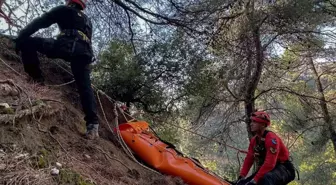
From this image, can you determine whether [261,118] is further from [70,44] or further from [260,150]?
[70,44]

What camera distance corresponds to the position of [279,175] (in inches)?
179

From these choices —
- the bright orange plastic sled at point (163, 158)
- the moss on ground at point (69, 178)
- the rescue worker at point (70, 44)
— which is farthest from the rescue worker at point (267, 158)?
the moss on ground at point (69, 178)

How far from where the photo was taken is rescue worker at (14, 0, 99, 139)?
4.31 metres

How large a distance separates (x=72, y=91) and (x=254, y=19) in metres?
4.21

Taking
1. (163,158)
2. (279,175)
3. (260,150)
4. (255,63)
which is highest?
(255,63)

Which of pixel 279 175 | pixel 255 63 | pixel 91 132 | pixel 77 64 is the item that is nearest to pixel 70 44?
pixel 77 64

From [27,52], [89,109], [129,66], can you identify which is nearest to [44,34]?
[129,66]

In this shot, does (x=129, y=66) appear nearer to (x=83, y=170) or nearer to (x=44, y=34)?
(x=44, y=34)

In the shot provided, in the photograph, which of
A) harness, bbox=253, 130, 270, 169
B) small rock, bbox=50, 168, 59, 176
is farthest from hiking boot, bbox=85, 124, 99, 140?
harness, bbox=253, 130, 270, 169

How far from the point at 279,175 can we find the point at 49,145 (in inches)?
112

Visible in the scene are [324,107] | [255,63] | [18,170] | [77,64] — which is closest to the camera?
[18,170]

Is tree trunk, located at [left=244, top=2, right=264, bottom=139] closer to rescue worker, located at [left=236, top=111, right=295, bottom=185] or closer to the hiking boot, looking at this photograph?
rescue worker, located at [left=236, top=111, right=295, bottom=185]

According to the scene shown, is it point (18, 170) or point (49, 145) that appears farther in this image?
point (49, 145)

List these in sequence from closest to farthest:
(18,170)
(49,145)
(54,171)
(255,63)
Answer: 1. (18,170)
2. (54,171)
3. (49,145)
4. (255,63)
